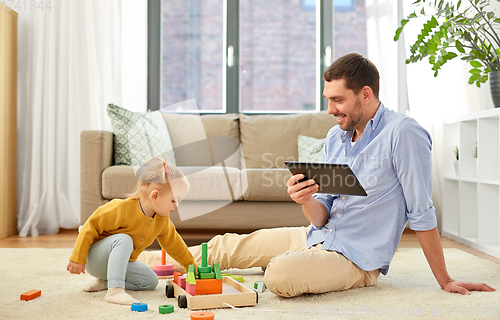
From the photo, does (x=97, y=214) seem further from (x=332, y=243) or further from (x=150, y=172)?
(x=332, y=243)

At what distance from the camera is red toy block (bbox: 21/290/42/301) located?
4.41ft

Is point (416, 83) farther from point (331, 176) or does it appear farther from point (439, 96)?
point (331, 176)

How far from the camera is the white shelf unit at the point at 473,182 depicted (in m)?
2.40

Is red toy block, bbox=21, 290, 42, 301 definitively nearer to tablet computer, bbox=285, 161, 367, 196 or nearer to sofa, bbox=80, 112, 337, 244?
tablet computer, bbox=285, 161, 367, 196

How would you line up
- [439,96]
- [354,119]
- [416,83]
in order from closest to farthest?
[354,119] < [439,96] < [416,83]

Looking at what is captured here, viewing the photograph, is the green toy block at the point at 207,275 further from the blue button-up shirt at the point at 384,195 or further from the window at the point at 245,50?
the window at the point at 245,50

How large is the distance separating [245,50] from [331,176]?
2.57m

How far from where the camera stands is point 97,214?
4.71 feet

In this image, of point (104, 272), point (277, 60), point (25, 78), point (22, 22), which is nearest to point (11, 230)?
point (25, 78)

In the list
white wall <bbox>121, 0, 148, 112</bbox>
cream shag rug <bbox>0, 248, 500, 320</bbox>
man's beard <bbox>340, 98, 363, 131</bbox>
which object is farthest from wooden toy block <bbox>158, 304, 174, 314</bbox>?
white wall <bbox>121, 0, 148, 112</bbox>

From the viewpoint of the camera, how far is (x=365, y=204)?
1402 mm

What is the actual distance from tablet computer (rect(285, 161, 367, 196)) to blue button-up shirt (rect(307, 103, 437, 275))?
15 cm

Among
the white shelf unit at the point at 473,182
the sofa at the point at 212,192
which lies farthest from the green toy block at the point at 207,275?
the white shelf unit at the point at 473,182

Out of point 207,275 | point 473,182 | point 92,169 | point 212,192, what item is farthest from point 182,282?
point 473,182
